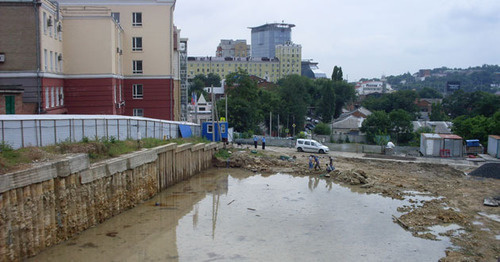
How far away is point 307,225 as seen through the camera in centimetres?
2086

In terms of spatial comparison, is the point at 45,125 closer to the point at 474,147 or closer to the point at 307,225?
the point at 307,225

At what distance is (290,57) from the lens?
7594 inches

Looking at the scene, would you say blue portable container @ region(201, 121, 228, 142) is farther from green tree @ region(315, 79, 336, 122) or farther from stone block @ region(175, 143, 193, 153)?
green tree @ region(315, 79, 336, 122)

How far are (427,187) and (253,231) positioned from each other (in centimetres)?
1508

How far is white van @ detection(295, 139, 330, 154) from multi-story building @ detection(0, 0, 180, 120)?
1297 centimetres

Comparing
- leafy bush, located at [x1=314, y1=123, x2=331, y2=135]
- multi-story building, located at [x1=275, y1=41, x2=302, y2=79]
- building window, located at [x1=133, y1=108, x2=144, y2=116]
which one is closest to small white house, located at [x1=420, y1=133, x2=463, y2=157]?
building window, located at [x1=133, y1=108, x2=144, y2=116]

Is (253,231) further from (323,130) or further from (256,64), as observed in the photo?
(256,64)

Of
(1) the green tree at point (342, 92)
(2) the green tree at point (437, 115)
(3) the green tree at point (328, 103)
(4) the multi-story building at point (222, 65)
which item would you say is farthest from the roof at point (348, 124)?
(4) the multi-story building at point (222, 65)

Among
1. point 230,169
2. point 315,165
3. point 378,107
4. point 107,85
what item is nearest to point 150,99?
point 107,85

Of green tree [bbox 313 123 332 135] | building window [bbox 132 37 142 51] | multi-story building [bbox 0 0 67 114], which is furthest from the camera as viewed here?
green tree [bbox 313 123 332 135]

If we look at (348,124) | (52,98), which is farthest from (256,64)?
(52,98)

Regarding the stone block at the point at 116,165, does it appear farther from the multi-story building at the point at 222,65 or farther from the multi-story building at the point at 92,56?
the multi-story building at the point at 222,65

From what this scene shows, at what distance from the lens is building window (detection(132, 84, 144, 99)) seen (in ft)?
139

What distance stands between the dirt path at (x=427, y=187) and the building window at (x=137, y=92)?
11203 mm
